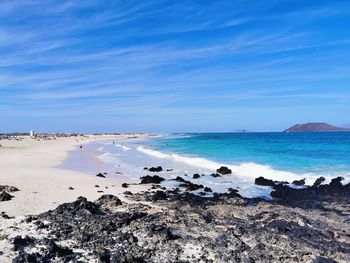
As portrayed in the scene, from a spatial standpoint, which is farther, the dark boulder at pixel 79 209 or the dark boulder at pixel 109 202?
the dark boulder at pixel 109 202

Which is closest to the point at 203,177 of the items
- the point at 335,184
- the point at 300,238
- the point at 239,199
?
the point at 335,184

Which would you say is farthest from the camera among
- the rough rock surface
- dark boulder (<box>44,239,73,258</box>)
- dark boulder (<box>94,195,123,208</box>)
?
dark boulder (<box>94,195,123,208</box>)

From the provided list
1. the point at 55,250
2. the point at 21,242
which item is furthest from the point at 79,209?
the point at 55,250

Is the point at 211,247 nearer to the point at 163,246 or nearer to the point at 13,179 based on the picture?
the point at 163,246

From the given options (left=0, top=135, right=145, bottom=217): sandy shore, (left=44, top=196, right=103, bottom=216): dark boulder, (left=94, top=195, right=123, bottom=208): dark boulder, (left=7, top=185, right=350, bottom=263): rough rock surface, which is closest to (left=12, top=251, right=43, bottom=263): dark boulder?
(left=7, top=185, right=350, bottom=263): rough rock surface

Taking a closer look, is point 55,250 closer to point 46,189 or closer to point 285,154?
point 46,189

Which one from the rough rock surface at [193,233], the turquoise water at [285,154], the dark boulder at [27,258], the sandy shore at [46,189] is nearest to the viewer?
the dark boulder at [27,258]

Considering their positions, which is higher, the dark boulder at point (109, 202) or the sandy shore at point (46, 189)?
the dark boulder at point (109, 202)

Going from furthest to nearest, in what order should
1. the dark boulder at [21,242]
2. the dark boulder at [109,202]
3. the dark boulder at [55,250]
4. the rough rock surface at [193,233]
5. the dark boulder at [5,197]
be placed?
the dark boulder at [5,197], the dark boulder at [109,202], the dark boulder at [21,242], the rough rock surface at [193,233], the dark boulder at [55,250]

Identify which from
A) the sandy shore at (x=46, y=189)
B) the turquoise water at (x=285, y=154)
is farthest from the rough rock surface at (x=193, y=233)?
the turquoise water at (x=285, y=154)

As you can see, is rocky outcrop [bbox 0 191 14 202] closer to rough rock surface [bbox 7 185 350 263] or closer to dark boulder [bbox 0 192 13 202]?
dark boulder [bbox 0 192 13 202]

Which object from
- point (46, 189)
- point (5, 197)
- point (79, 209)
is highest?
point (79, 209)

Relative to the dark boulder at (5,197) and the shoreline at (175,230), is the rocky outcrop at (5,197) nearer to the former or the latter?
the dark boulder at (5,197)

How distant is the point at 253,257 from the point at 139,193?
905 centimetres
